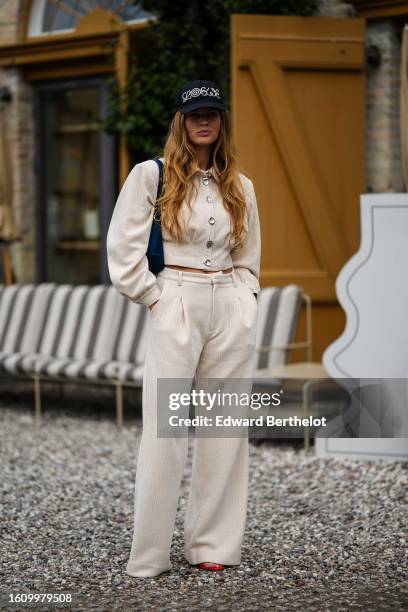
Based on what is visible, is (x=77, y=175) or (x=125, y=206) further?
(x=77, y=175)

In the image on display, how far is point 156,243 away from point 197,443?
733 mm

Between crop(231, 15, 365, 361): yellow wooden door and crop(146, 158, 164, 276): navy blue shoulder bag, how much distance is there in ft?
12.9

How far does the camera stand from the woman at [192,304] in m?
3.82

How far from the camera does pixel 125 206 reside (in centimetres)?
381

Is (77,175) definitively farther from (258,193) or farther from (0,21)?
(258,193)

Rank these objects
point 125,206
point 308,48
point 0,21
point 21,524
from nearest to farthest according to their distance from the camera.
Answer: point 125,206
point 21,524
point 308,48
point 0,21

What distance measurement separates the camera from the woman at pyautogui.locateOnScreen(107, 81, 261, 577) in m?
3.82

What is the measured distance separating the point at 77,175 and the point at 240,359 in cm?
729

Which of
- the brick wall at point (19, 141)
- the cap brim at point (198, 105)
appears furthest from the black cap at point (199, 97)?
the brick wall at point (19, 141)

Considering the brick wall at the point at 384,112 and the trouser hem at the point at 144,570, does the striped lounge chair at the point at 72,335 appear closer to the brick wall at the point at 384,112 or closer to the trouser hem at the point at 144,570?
the brick wall at the point at 384,112

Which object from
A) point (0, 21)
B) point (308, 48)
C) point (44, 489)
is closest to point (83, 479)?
point (44, 489)

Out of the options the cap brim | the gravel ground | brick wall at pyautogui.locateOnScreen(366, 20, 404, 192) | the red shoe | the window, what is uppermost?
the window

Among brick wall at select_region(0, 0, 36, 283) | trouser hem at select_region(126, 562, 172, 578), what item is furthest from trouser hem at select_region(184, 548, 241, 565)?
brick wall at select_region(0, 0, 36, 283)

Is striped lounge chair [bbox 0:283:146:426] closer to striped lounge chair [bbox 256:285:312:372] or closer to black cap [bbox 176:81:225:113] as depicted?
striped lounge chair [bbox 256:285:312:372]
